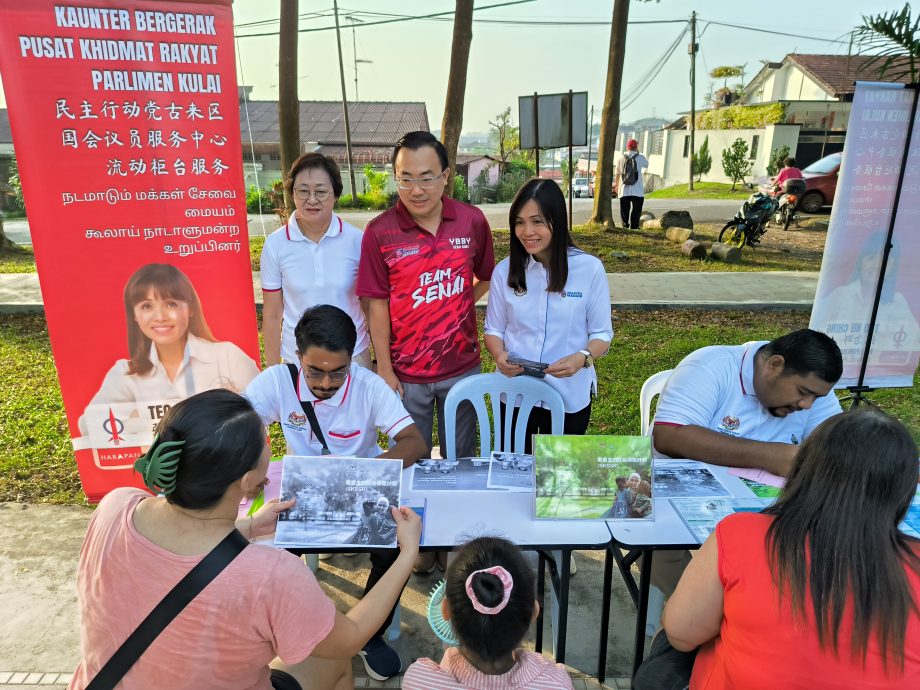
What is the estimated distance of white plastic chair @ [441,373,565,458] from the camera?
2.65 meters

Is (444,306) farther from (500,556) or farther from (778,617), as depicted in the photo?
(778,617)

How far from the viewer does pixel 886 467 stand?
1.18m

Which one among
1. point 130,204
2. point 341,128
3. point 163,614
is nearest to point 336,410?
point 163,614

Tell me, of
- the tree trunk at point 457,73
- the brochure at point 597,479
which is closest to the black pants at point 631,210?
the tree trunk at point 457,73

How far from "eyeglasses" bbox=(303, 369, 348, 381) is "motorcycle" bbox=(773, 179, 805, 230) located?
11.1m

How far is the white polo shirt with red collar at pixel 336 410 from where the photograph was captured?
87.0 inches

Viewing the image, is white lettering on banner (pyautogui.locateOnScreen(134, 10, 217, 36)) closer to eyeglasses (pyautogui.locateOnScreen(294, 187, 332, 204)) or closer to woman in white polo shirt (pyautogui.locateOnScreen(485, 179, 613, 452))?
eyeglasses (pyautogui.locateOnScreen(294, 187, 332, 204))

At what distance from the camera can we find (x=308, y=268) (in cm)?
274

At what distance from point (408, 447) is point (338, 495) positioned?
0.42 meters

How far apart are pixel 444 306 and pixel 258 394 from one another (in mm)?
890

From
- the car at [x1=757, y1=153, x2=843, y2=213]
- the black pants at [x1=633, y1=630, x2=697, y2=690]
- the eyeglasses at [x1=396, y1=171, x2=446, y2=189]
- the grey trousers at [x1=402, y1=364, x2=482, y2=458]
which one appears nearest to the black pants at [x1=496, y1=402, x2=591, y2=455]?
the grey trousers at [x1=402, y1=364, x2=482, y2=458]

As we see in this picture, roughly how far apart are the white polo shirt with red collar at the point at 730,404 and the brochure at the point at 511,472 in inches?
22.3

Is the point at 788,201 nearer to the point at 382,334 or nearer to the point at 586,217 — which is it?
the point at 586,217

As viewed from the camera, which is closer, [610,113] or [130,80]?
[130,80]
